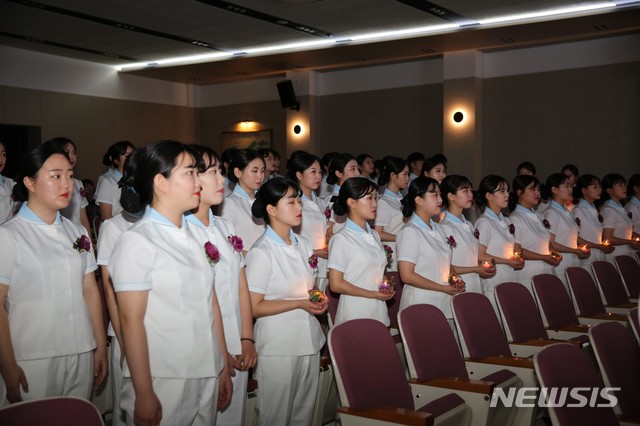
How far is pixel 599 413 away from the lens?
8.04 ft

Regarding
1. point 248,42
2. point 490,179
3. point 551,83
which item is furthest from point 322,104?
point 490,179

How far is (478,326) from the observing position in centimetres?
351

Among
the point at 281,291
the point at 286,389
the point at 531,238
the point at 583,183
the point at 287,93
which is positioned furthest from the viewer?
the point at 287,93

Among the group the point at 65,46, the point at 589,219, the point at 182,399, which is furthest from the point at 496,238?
the point at 65,46

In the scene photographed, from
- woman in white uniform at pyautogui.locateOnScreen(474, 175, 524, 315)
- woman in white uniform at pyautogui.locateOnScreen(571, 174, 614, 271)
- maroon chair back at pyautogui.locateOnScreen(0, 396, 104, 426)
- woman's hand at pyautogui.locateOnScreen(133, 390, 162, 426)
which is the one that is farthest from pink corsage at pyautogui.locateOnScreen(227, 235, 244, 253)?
woman in white uniform at pyautogui.locateOnScreen(571, 174, 614, 271)

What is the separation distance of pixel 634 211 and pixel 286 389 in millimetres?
5998

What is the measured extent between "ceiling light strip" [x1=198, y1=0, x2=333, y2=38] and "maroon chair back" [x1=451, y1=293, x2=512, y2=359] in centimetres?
560

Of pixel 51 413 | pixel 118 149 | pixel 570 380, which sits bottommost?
pixel 570 380

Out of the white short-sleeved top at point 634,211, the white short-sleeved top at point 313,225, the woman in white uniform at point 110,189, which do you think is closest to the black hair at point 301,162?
the white short-sleeved top at point 313,225

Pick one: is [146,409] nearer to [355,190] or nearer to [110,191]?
[355,190]

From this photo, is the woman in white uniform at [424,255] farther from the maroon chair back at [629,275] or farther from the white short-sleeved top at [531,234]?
the maroon chair back at [629,275]

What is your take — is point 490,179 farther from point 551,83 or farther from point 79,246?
point 551,83

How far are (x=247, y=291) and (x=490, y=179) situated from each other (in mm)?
2914

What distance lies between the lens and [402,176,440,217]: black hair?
14.1 feet
